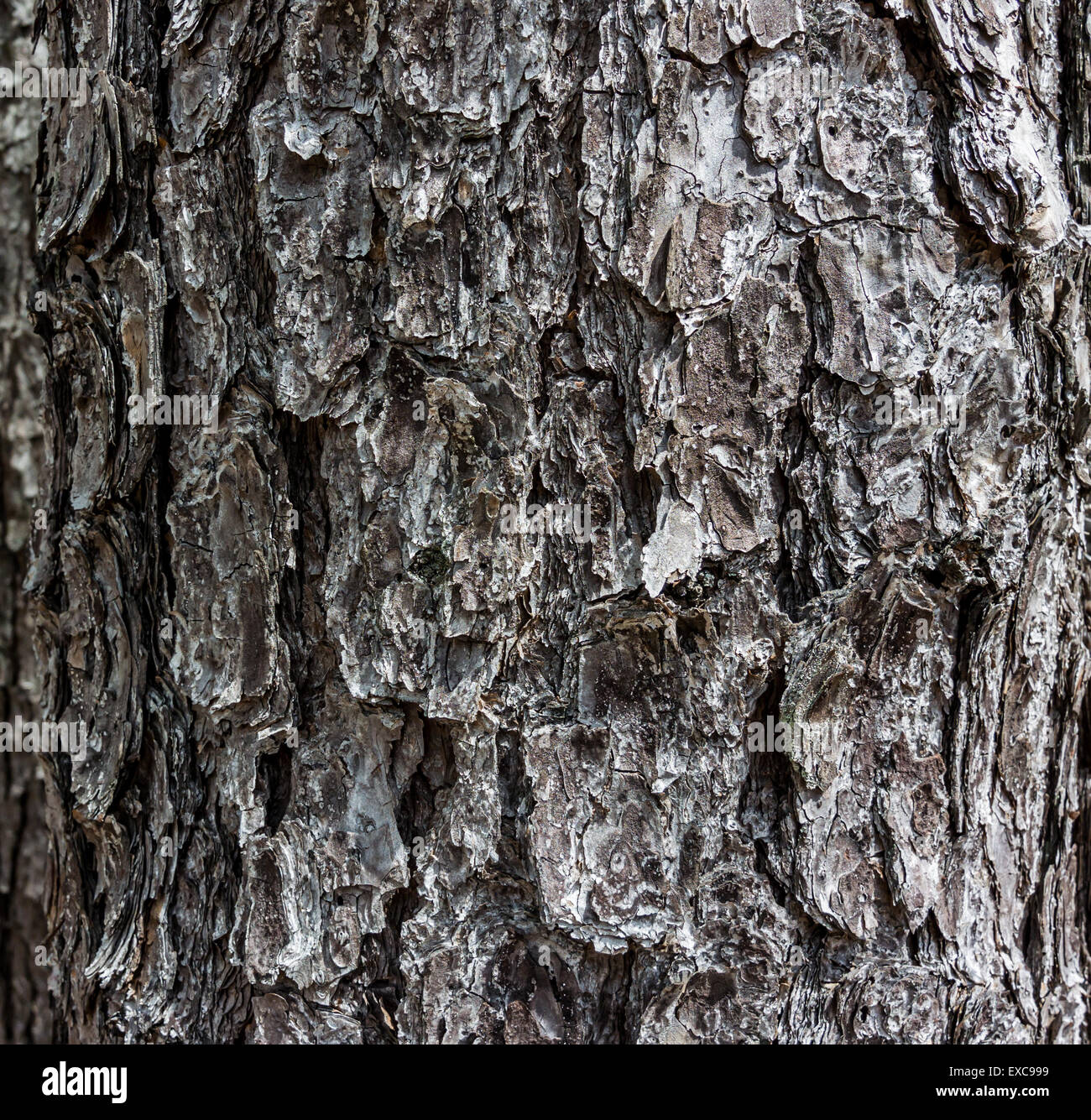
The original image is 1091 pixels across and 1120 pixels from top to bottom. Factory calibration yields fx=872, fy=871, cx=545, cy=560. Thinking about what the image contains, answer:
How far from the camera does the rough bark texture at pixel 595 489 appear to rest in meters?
1.08

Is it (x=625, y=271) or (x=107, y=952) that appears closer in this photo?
(x=625, y=271)

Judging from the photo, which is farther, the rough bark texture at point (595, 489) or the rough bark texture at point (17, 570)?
the rough bark texture at point (17, 570)

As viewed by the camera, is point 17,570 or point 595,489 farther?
point 17,570

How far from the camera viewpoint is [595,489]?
110cm

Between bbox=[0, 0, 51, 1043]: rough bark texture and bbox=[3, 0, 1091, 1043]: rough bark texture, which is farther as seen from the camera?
bbox=[0, 0, 51, 1043]: rough bark texture

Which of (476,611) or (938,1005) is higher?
(476,611)

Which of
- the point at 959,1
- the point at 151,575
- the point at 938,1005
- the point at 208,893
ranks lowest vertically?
the point at 938,1005

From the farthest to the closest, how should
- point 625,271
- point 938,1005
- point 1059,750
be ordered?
point 1059,750 < point 938,1005 < point 625,271

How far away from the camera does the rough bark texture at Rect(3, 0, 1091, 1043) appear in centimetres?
108

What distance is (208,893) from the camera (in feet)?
4.06

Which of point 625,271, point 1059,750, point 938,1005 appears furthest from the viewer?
point 1059,750
